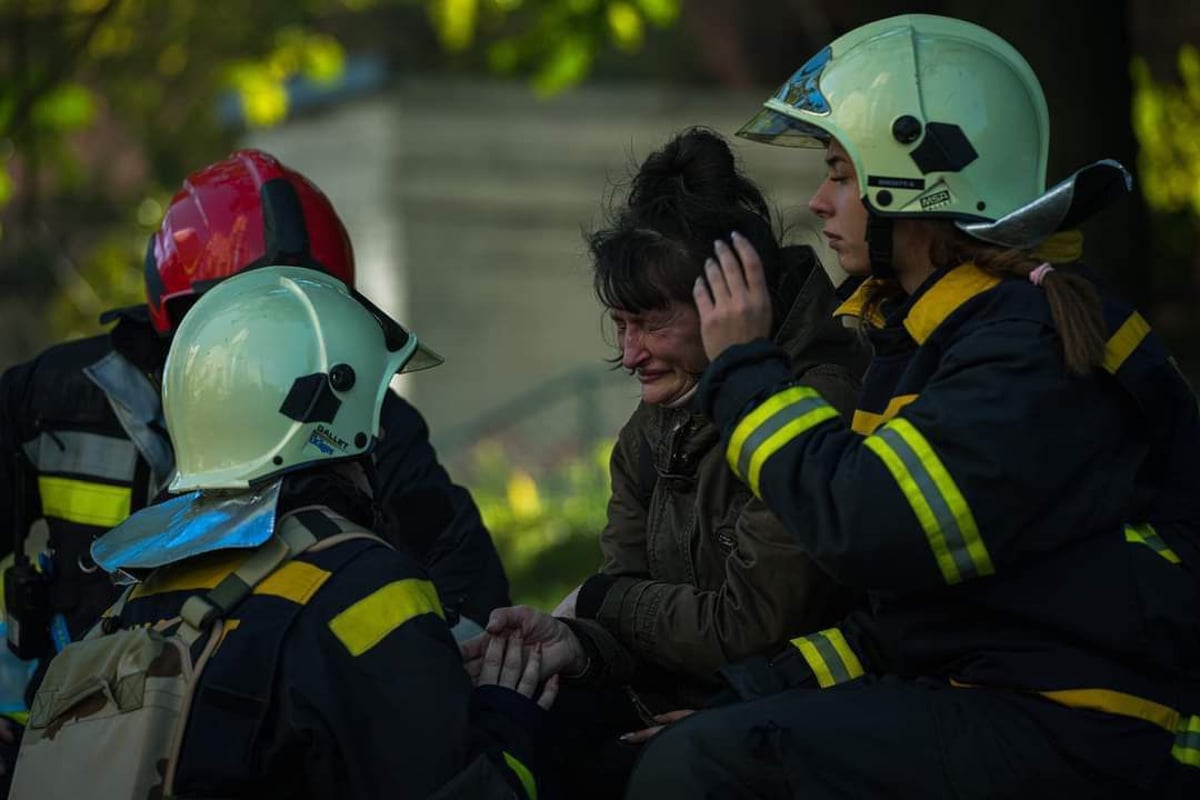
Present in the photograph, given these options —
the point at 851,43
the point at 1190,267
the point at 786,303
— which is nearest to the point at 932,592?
the point at 786,303

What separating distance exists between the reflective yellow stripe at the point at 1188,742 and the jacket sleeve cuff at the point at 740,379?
87 centimetres

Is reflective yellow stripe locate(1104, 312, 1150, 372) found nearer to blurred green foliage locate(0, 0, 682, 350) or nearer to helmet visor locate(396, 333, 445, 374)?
helmet visor locate(396, 333, 445, 374)

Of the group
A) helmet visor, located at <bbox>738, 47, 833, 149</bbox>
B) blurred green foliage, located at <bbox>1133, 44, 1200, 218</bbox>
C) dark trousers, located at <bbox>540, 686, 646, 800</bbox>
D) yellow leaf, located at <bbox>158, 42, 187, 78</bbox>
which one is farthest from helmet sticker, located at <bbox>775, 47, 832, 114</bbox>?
yellow leaf, located at <bbox>158, 42, 187, 78</bbox>

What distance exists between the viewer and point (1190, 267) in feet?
42.0

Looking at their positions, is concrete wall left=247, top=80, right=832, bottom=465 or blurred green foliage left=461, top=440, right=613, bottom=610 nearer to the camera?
blurred green foliage left=461, top=440, right=613, bottom=610

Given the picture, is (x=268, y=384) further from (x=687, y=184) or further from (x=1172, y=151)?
(x=1172, y=151)

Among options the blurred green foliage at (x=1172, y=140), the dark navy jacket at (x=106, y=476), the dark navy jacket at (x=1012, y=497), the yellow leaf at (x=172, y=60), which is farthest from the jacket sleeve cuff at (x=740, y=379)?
the yellow leaf at (x=172, y=60)

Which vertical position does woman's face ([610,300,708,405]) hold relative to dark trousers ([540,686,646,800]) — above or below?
above

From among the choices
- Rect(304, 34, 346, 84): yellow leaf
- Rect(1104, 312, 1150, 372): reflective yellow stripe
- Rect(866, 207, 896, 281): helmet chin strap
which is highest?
Rect(304, 34, 346, 84): yellow leaf

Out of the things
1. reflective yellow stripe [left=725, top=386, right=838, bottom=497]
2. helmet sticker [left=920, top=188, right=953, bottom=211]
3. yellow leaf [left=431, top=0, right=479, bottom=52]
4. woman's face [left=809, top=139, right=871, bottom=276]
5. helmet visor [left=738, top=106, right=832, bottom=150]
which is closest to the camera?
reflective yellow stripe [left=725, top=386, right=838, bottom=497]

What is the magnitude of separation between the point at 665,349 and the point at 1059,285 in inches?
35.3

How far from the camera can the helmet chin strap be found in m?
3.21

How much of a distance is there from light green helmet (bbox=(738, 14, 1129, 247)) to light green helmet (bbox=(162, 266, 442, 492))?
957 mm

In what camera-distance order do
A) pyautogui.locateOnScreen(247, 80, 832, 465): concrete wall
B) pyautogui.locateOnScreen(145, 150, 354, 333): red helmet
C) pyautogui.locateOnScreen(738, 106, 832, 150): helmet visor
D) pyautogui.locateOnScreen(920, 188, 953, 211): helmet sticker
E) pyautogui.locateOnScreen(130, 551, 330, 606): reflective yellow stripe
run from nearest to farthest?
pyautogui.locateOnScreen(130, 551, 330, 606): reflective yellow stripe, pyautogui.locateOnScreen(920, 188, 953, 211): helmet sticker, pyautogui.locateOnScreen(738, 106, 832, 150): helmet visor, pyautogui.locateOnScreen(145, 150, 354, 333): red helmet, pyautogui.locateOnScreen(247, 80, 832, 465): concrete wall
